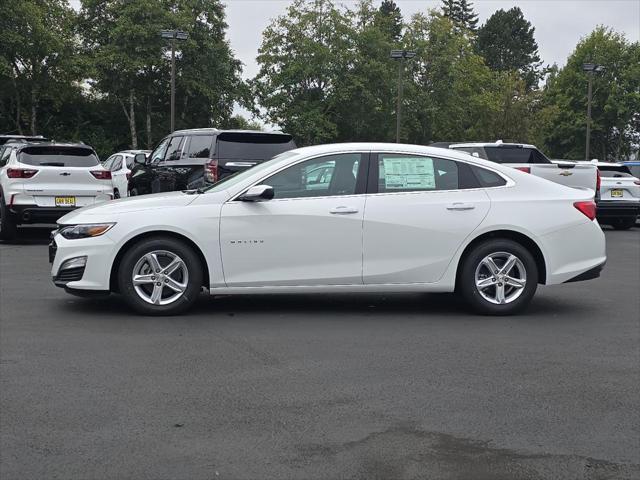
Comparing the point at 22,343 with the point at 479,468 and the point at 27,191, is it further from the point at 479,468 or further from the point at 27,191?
the point at 27,191

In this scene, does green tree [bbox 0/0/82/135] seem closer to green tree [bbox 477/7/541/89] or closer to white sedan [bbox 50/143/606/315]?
white sedan [bbox 50/143/606/315]

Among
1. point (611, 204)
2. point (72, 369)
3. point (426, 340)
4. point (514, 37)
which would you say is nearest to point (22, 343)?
point (72, 369)

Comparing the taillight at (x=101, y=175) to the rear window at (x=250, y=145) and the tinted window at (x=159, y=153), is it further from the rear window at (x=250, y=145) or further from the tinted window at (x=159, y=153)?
the tinted window at (x=159, y=153)

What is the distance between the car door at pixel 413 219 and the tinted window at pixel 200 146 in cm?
743

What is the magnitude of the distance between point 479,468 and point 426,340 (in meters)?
3.04

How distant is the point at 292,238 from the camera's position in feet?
26.1

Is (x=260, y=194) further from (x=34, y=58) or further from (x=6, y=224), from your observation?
(x=34, y=58)

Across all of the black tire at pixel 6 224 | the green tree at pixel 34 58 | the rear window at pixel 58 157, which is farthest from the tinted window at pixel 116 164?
the green tree at pixel 34 58

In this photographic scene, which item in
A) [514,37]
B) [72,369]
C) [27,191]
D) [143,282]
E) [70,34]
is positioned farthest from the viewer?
[514,37]

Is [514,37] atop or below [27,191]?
atop

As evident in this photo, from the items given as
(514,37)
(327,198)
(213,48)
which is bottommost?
(327,198)

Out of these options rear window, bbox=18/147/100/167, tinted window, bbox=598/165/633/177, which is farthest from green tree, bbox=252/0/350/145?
rear window, bbox=18/147/100/167

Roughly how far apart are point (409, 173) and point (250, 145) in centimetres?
696

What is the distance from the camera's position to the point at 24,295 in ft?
29.8
